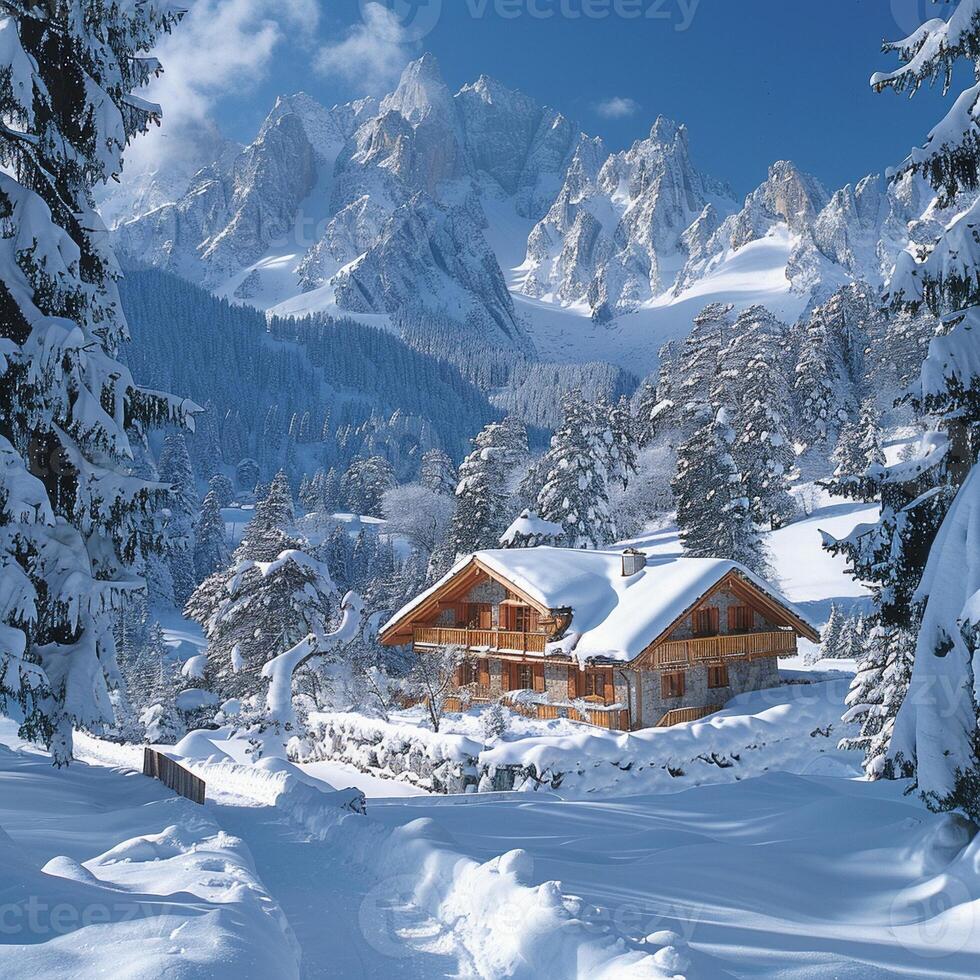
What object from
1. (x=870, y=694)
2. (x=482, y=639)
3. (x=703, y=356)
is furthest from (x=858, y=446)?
(x=870, y=694)

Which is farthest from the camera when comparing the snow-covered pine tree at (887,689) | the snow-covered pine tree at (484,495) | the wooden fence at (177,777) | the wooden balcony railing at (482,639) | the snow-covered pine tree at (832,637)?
the snow-covered pine tree at (484,495)

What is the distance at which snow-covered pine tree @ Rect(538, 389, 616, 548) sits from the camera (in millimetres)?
45219

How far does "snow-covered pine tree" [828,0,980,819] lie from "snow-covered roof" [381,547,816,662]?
637 inches

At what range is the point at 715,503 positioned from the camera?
1692 inches

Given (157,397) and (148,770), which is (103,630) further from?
(148,770)

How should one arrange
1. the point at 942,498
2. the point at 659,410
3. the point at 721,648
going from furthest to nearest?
the point at 659,410, the point at 721,648, the point at 942,498

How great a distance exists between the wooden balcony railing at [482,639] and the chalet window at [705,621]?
18.4ft

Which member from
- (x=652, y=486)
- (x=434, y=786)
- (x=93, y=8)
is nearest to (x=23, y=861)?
(x=93, y=8)

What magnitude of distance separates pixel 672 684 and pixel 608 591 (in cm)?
405

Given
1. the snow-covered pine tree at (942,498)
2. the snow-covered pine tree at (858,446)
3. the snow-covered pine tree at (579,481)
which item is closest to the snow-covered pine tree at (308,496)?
the snow-covered pine tree at (858,446)

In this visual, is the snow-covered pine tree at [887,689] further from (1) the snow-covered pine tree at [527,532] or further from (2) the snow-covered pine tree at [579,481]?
(2) the snow-covered pine tree at [579,481]

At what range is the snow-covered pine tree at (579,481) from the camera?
45.2 m

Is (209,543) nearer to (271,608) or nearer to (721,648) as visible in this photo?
(271,608)

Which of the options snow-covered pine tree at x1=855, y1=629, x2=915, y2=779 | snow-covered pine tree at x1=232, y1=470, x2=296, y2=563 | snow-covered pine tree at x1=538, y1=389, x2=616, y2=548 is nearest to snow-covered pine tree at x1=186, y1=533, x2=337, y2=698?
snow-covered pine tree at x1=232, y1=470, x2=296, y2=563
